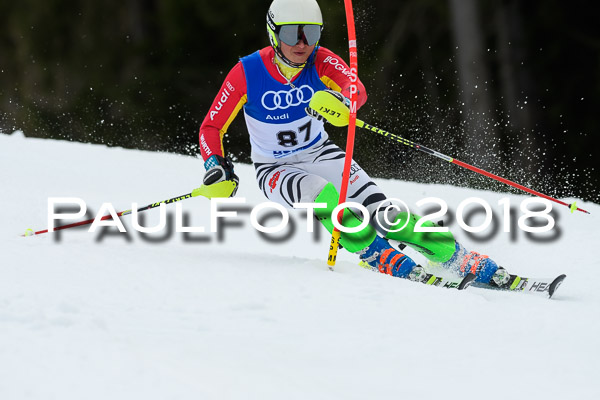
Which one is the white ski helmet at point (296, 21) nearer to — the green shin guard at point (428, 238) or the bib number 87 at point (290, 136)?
the bib number 87 at point (290, 136)

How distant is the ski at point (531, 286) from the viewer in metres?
3.62

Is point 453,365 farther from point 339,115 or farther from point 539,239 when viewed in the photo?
point 539,239

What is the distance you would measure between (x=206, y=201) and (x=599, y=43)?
9870mm

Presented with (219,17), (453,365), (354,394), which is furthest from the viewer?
(219,17)

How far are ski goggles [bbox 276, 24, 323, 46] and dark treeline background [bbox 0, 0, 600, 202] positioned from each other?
593 cm

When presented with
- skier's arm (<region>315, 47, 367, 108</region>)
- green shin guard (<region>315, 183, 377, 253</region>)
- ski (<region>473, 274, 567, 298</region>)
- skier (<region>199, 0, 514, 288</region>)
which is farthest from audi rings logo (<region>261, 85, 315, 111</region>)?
ski (<region>473, 274, 567, 298</region>)

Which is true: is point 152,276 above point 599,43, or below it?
below

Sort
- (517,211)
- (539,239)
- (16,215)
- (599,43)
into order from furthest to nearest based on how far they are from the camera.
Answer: (599,43) → (517,211) → (539,239) → (16,215)

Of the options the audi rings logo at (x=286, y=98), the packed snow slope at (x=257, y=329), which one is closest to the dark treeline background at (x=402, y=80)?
the audi rings logo at (x=286, y=98)

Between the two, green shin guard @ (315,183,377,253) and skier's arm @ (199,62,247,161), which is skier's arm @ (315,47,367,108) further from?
green shin guard @ (315,183,377,253)

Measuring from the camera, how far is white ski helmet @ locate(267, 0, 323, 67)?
151 inches

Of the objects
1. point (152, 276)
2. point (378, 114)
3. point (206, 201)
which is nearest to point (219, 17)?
point (378, 114)

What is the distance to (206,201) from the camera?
6.43 m

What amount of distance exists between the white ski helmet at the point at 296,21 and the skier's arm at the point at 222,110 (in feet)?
0.98
